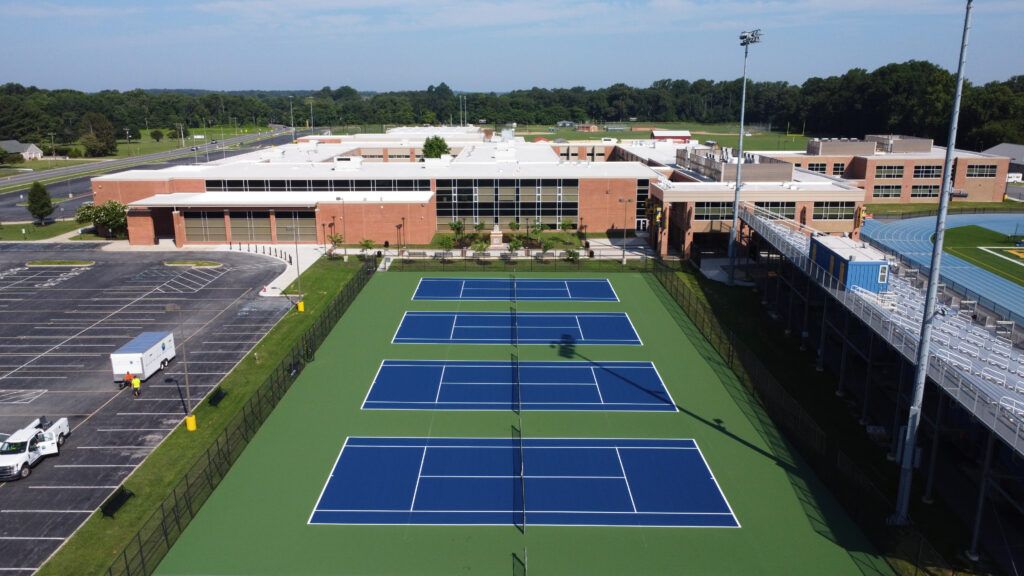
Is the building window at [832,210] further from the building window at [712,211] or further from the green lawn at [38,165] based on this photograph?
the green lawn at [38,165]

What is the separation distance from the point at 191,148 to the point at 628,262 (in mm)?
132142

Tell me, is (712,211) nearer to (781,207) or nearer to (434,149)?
(781,207)

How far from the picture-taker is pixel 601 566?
69.3 feet

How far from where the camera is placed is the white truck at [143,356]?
33.3m

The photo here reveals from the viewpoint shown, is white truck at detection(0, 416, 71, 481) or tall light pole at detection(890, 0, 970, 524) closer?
tall light pole at detection(890, 0, 970, 524)

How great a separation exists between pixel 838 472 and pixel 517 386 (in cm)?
1439

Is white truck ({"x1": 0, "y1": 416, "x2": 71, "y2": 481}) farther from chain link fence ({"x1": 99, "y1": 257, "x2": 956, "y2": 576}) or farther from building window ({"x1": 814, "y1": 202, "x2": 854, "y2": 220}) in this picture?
building window ({"x1": 814, "y1": 202, "x2": 854, "y2": 220})

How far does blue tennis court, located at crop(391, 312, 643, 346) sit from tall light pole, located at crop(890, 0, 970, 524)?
61.5 ft

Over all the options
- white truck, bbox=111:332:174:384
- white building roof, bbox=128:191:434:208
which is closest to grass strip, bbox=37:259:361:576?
white truck, bbox=111:332:174:384

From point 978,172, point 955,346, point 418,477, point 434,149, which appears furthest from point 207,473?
point 978,172

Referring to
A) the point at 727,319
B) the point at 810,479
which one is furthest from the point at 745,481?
the point at 727,319

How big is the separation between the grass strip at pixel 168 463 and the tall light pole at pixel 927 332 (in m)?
24.1

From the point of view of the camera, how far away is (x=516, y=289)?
5147cm

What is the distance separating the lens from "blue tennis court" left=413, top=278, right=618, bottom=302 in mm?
49469
